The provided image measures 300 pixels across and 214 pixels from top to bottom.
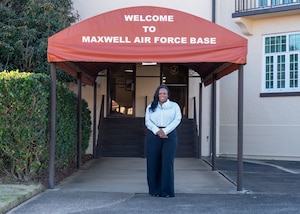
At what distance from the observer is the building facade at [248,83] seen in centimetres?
1409

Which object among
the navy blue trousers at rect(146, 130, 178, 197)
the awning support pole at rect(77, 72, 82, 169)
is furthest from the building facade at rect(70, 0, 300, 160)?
the navy blue trousers at rect(146, 130, 178, 197)

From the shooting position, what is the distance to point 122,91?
16.2 metres

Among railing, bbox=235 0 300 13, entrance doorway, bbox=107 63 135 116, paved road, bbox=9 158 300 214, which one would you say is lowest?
paved road, bbox=9 158 300 214

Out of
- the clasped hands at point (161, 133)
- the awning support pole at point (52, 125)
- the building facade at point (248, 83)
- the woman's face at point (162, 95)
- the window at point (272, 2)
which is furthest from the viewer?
the building facade at point (248, 83)

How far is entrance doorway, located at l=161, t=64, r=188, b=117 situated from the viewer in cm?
1588

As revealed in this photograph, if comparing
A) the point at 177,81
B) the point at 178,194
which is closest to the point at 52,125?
the point at 178,194

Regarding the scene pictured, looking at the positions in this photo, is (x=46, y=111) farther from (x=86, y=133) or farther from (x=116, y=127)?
(x=116, y=127)

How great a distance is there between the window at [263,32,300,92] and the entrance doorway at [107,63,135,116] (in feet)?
14.6

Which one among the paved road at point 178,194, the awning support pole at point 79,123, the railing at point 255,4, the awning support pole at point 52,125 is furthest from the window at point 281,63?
Answer: the awning support pole at point 52,125

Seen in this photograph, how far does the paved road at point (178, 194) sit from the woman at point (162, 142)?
0.78 feet

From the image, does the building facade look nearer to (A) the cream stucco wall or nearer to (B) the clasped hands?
(A) the cream stucco wall

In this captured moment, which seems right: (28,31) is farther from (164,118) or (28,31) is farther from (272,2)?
(272,2)

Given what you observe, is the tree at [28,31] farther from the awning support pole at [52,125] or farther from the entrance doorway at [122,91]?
the awning support pole at [52,125]

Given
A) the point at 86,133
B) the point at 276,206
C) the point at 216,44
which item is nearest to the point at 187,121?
the point at 86,133
